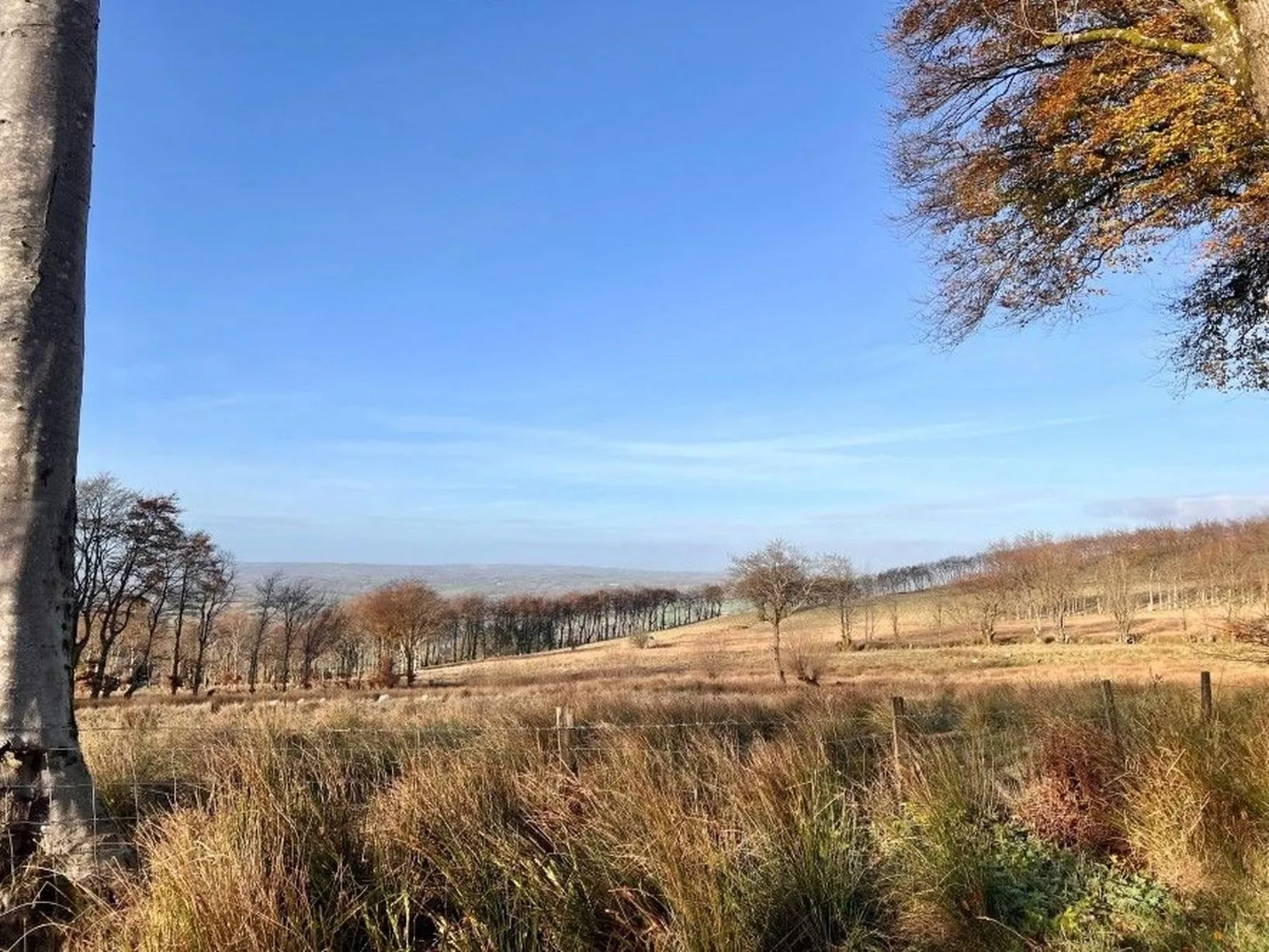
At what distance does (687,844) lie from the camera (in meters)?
3.09

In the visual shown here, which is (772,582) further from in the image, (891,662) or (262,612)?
(262,612)

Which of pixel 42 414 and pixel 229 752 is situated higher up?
pixel 42 414

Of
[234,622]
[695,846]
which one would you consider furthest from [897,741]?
[234,622]

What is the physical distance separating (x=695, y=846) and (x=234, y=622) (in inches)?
2576

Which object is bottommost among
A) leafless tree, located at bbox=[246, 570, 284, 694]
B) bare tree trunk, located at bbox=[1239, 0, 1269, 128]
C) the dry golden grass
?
the dry golden grass

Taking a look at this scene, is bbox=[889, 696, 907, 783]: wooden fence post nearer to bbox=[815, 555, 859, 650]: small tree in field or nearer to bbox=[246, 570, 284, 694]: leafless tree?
bbox=[815, 555, 859, 650]: small tree in field

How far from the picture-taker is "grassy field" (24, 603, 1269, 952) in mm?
2686

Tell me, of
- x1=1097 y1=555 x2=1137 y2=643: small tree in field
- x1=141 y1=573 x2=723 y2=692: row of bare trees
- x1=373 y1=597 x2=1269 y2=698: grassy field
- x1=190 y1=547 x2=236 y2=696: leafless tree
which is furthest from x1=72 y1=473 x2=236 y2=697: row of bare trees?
x1=1097 y1=555 x2=1137 y2=643: small tree in field

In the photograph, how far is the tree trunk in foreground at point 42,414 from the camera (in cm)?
322

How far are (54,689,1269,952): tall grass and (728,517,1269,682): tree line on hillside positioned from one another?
86.4 feet

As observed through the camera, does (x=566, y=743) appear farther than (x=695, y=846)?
Yes

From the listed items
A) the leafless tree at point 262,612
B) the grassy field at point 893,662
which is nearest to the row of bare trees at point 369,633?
the leafless tree at point 262,612

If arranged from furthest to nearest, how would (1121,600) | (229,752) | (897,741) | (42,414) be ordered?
(1121,600) → (897,741) → (229,752) → (42,414)

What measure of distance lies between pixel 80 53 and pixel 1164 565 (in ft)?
286
